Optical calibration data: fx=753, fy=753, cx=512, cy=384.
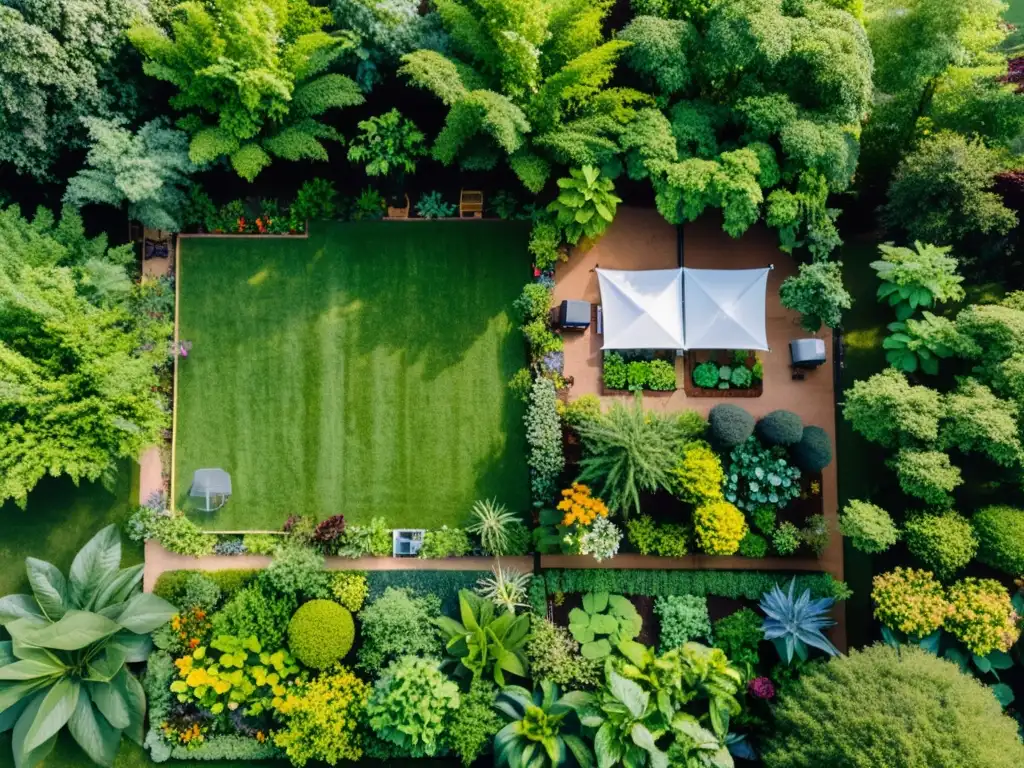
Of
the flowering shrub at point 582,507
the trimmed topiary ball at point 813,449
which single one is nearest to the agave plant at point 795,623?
the trimmed topiary ball at point 813,449

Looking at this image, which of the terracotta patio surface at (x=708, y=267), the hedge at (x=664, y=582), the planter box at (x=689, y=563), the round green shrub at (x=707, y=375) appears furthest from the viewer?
the terracotta patio surface at (x=708, y=267)

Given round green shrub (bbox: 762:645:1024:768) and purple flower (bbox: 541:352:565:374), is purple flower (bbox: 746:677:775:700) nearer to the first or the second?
round green shrub (bbox: 762:645:1024:768)

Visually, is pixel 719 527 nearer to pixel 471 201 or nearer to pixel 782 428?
pixel 782 428

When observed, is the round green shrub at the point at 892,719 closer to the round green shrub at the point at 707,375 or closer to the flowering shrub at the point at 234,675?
→ the round green shrub at the point at 707,375

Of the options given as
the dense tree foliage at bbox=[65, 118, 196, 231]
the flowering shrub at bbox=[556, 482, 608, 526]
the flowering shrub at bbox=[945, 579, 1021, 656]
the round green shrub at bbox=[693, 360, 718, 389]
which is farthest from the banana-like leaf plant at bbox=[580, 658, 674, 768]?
the dense tree foliage at bbox=[65, 118, 196, 231]

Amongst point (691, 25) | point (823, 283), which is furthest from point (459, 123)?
point (823, 283)

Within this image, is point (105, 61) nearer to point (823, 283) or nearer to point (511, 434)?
point (511, 434)

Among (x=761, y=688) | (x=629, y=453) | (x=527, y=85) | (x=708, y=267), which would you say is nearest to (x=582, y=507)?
Result: (x=629, y=453)
